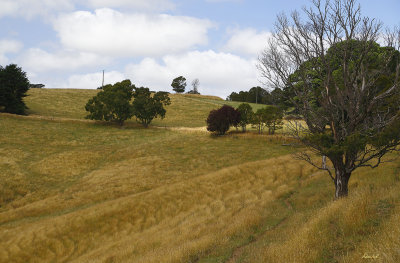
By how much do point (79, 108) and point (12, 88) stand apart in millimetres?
17223

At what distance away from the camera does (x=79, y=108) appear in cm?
7669

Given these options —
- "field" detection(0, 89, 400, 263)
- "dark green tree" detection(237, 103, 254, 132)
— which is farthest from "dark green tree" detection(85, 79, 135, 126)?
"dark green tree" detection(237, 103, 254, 132)

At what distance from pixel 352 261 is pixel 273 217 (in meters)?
8.58

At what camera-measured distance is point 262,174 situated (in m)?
25.3

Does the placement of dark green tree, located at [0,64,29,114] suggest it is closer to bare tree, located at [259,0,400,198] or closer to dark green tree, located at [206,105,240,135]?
dark green tree, located at [206,105,240,135]

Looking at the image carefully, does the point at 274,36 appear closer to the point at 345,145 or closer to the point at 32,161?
the point at 345,145

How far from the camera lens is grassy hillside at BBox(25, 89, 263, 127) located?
67312 mm

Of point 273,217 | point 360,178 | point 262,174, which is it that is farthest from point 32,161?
point 360,178

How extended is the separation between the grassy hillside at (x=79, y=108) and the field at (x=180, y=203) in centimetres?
2059

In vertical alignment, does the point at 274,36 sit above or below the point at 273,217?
above

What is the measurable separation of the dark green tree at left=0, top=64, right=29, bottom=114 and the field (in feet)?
53.7

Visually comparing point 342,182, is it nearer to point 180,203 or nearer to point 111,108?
point 180,203

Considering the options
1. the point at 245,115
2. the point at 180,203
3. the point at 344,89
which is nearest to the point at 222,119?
the point at 245,115

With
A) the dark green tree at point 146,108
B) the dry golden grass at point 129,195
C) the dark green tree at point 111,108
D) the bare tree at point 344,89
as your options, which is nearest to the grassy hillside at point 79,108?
the dark green tree at point 146,108
